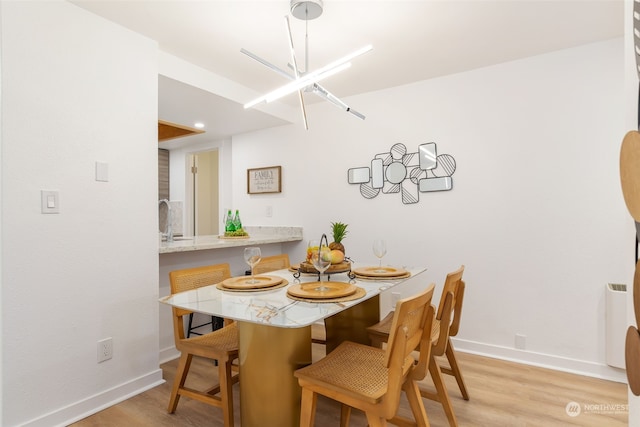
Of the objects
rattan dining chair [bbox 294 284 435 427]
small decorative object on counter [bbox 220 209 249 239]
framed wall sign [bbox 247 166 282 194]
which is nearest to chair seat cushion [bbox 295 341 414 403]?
rattan dining chair [bbox 294 284 435 427]

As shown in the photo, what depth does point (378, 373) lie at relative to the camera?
1.40 metres

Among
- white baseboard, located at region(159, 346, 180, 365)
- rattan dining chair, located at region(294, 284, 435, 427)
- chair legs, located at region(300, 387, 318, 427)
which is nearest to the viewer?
rattan dining chair, located at region(294, 284, 435, 427)

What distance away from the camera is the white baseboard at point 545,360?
232 centimetres

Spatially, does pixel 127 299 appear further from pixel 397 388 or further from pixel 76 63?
pixel 397 388

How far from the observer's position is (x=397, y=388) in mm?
1213

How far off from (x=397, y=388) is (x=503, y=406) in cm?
122

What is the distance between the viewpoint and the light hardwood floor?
1.85 m

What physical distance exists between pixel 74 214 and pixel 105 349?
0.82m

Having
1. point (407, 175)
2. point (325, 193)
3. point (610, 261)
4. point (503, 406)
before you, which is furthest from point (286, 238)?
point (610, 261)

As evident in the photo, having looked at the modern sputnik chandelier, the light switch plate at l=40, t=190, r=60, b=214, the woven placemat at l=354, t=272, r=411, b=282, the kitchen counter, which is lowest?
the woven placemat at l=354, t=272, r=411, b=282

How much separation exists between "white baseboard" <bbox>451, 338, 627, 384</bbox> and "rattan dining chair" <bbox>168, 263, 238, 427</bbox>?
6.40ft

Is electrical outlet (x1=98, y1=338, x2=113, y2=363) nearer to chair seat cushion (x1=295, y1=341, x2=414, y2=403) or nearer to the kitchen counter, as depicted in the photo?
the kitchen counter

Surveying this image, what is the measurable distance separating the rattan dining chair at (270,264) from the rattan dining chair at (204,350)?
354mm

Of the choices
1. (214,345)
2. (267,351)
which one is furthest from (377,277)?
(214,345)
